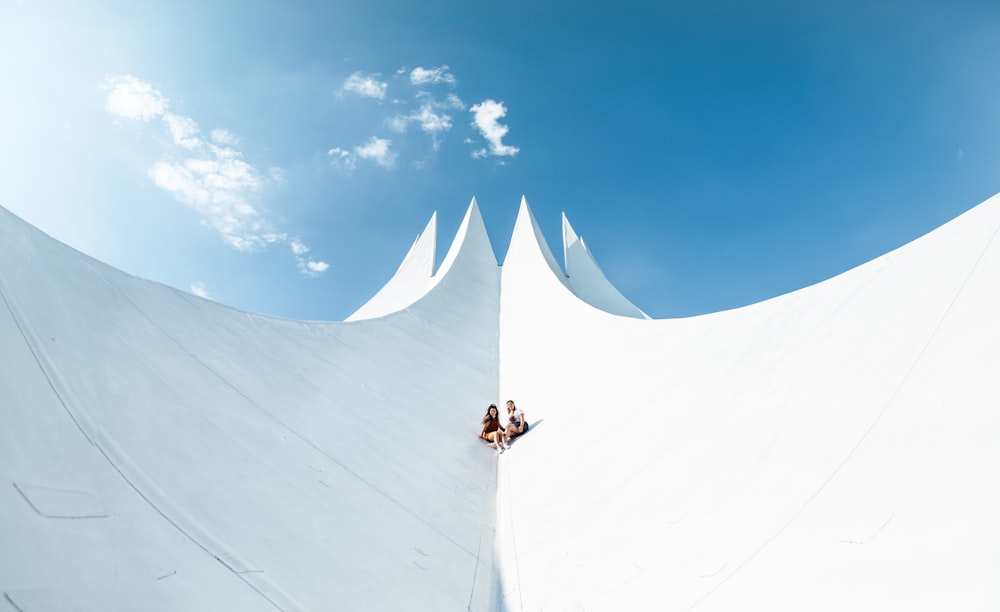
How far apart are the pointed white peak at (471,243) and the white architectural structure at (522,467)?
286 inches

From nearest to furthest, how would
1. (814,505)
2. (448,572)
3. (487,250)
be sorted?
(814,505), (448,572), (487,250)

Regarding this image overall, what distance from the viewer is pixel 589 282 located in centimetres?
1360

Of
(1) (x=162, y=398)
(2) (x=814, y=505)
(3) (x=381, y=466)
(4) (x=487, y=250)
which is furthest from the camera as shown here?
(4) (x=487, y=250)

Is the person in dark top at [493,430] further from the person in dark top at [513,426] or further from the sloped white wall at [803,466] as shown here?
the sloped white wall at [803,466]

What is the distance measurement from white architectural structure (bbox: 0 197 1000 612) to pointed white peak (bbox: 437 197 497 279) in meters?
7.28

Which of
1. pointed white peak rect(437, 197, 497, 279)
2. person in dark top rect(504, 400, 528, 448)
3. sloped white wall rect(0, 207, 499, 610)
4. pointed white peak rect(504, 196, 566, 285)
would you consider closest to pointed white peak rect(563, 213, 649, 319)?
pointed white peak rect(504, 196, 566, 285)

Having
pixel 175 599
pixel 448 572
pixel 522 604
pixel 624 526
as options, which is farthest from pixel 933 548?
pixel 175 599

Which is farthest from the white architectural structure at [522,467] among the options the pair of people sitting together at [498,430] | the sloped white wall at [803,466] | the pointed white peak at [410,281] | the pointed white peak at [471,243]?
the pointed white peak at [410,281]

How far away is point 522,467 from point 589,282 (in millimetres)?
10031

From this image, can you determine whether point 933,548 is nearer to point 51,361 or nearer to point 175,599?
point 175,599

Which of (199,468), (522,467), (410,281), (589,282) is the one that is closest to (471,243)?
(410,281)

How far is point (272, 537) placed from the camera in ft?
6.57

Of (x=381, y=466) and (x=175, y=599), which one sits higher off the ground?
(x=381, y=466)

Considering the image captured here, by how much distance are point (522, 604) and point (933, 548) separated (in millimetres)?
1701
